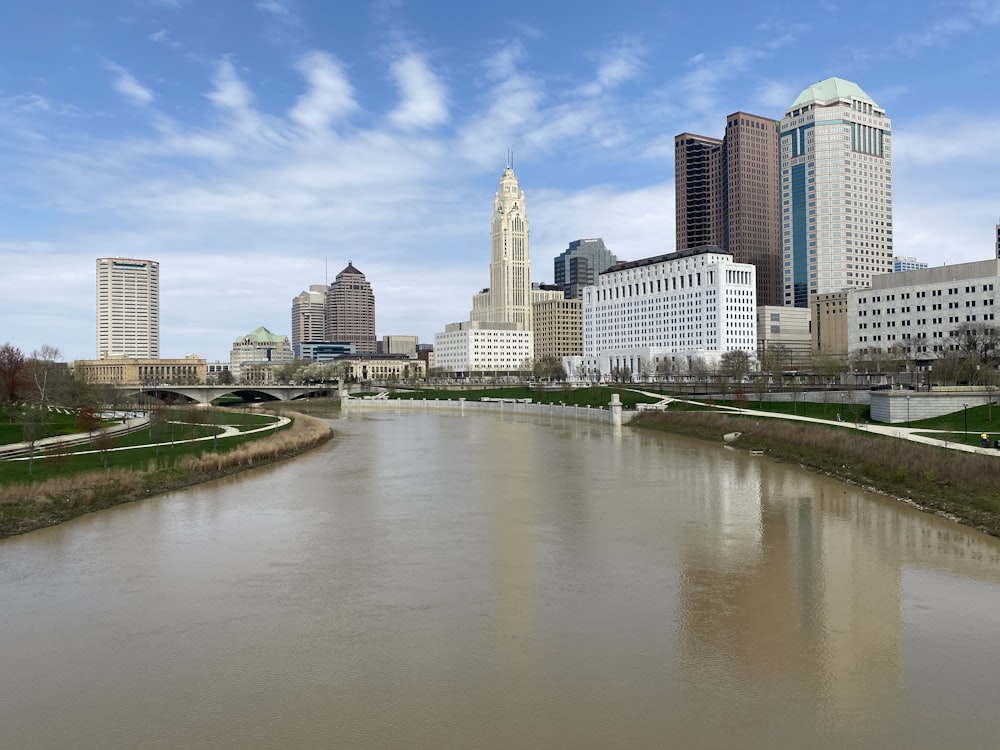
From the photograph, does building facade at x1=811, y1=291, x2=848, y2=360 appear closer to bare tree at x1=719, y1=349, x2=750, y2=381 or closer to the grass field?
bare tree at x1=719, y1=349, x2=750, y2=381

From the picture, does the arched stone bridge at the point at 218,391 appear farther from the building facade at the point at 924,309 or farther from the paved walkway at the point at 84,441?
the building facade at the point at 924,309

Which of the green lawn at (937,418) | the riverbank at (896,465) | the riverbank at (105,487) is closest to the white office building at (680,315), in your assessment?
the green lawn at (937,418)

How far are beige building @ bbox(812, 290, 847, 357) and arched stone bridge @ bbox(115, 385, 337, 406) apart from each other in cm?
12510

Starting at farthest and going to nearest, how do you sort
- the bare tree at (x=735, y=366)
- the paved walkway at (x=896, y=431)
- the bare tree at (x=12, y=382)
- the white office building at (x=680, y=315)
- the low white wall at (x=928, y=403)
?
1. the white office building at (x=680, y=315)
2. the bare tree at (x=735, y=366)
3. the bare tree at (x=12, y=382)
4. the low white wall at (x=928, y=403)
5. the paved walkway at (x=896, y=431)

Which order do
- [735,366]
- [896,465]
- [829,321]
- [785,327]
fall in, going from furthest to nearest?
1. [785,327]
2. [829,321]
3. [735,366]
4. [896,465]

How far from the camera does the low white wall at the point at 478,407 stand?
85.4 meters

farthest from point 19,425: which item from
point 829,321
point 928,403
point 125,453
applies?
point 829,321

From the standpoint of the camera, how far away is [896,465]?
34500 mm

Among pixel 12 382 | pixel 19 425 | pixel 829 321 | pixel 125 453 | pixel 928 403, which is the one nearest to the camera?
pixel 125 453

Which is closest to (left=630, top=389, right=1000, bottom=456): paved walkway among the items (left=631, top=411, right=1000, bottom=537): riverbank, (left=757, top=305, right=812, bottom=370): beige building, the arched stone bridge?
(left=631, top=411, right=1000, bottom=537): riverbank

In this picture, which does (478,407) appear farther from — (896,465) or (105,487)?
(105,487)

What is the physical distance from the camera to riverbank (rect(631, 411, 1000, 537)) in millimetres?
27953

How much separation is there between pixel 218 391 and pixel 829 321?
14861 centimetres

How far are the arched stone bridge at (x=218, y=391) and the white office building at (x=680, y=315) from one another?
67.0 meters
